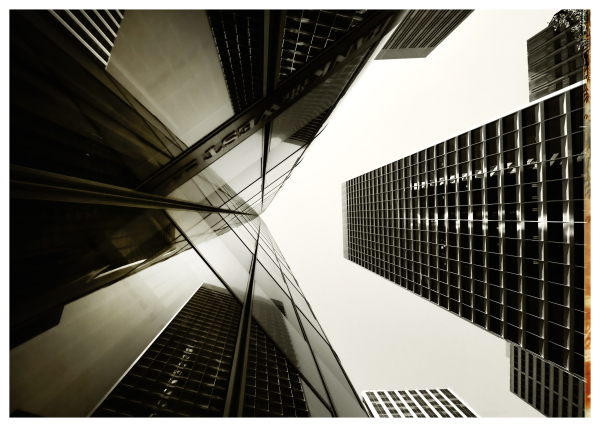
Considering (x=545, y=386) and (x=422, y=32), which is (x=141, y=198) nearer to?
(x=422, y=32)

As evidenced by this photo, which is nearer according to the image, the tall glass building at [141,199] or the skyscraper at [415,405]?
the tall glass building at [141,199]

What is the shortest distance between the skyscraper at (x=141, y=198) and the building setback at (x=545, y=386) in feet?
249

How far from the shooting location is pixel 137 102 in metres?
3.34

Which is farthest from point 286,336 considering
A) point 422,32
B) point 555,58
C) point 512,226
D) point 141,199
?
point 422,32

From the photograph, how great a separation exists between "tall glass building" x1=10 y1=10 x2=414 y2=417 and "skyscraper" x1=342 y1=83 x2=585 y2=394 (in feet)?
104

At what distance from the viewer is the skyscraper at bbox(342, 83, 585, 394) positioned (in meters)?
24.7

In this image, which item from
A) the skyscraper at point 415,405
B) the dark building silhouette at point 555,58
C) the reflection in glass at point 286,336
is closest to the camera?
the reflection in glass at point 286,336

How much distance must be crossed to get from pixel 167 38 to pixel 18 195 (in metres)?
2.14

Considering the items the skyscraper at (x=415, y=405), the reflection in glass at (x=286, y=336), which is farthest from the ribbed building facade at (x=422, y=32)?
the skyscraper at (x=415, y=405)

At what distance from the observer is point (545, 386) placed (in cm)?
6931

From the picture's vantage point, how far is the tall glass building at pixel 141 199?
7.40 feet

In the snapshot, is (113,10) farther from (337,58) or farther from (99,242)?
(337,58)

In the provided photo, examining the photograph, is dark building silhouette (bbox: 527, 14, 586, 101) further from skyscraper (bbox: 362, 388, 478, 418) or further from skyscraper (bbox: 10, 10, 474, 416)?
skyscraper (bbox: 362, 388, 478, 418)

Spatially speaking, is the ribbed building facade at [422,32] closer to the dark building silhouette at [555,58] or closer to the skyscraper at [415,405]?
the dark building silhouette at [555,58]
